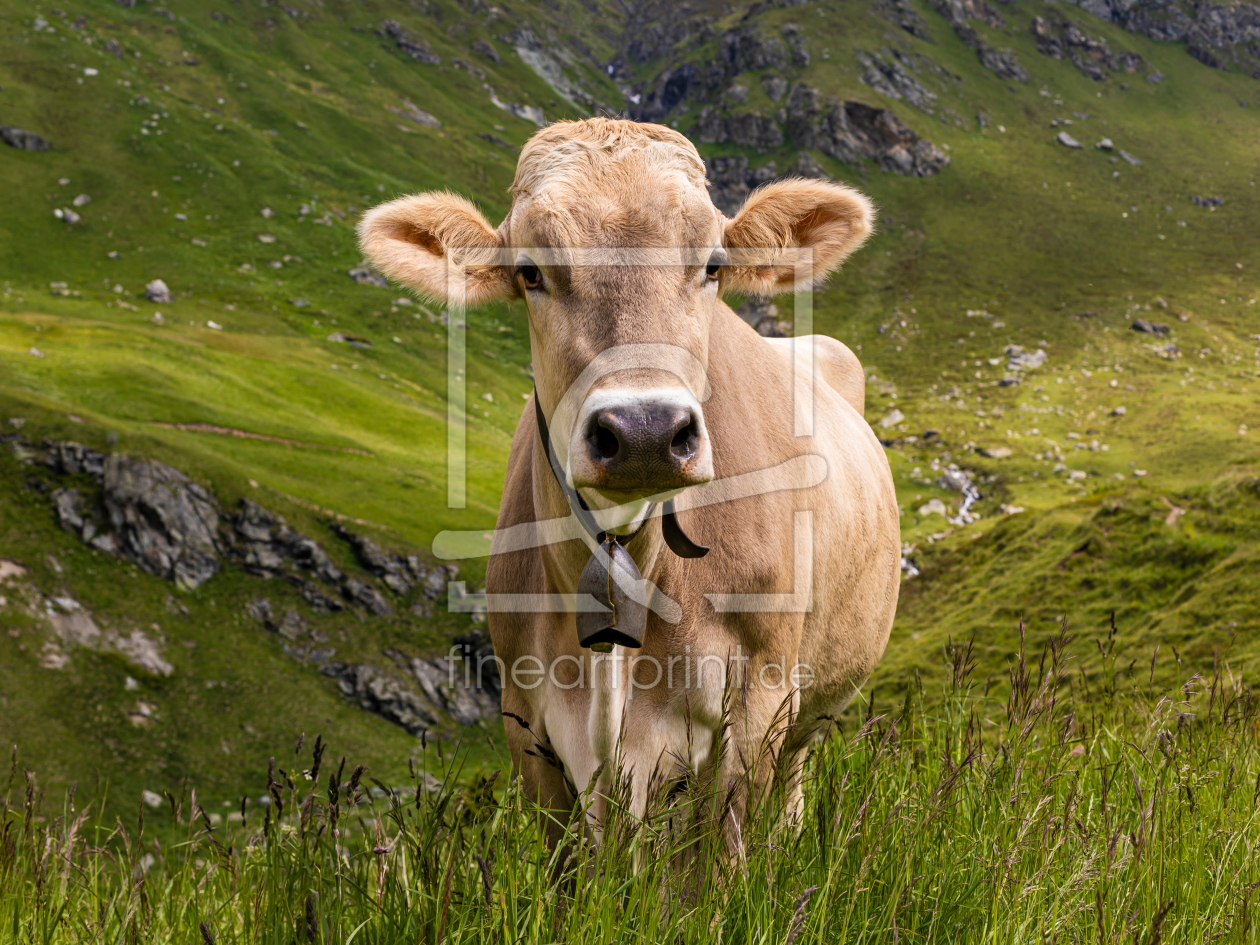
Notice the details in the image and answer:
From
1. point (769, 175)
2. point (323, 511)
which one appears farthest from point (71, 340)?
point (769, 175)

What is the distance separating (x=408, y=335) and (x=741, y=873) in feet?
311

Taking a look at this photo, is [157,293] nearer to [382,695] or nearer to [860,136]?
[382,695]

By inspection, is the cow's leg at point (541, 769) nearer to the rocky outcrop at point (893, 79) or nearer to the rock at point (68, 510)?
the rock at point (68, 510)

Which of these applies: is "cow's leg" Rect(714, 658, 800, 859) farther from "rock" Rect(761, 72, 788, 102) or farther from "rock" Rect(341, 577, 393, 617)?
"rock" Rect(761, 72, 788, 102)

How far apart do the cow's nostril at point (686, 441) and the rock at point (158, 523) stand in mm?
42617

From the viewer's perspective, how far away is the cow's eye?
162 inches

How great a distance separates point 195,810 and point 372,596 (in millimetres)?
42393

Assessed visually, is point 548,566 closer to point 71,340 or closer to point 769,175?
point 71,340

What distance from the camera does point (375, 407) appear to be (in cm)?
7019

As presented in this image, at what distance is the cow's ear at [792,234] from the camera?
15.8ft

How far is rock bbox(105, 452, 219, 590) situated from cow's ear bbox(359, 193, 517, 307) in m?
40.7

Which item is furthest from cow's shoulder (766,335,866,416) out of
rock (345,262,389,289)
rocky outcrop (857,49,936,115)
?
rocky outcrop (857,49,936,115)

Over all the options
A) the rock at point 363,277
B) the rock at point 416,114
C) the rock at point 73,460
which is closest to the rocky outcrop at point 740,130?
the rock at point 416,114

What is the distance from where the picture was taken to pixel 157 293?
81125 mm
